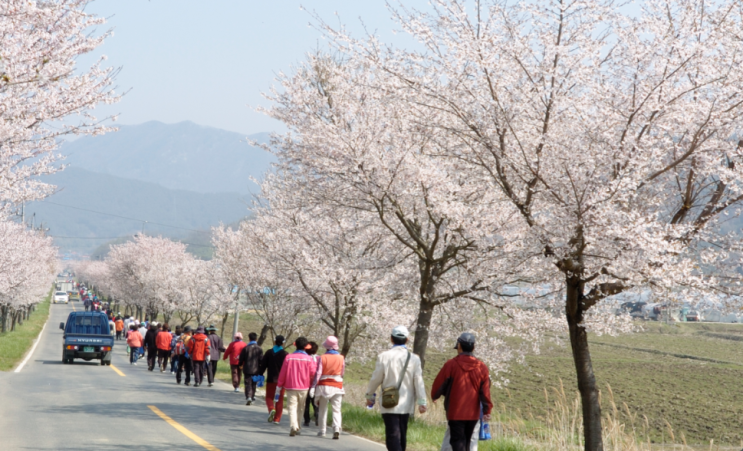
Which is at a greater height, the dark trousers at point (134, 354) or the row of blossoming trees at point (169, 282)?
the row of blossoming trees at point (169, 282)

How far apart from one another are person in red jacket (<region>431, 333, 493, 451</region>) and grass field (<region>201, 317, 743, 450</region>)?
2370mm

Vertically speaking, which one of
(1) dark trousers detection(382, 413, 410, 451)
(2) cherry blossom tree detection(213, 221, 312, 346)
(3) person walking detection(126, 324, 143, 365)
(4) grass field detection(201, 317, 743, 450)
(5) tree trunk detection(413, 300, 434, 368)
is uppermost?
(2) cherry blossom tree detection(213, 221, 312, 346)

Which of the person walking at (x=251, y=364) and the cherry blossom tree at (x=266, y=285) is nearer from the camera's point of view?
the person walking at (x=251, y=364)

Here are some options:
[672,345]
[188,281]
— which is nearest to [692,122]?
[188,281]

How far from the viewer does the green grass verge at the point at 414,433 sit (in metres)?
10.5

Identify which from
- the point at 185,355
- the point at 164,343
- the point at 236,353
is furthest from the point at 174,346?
the point at 236,353

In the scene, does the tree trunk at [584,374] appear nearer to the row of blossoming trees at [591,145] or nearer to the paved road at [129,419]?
the row of blossoming trees at [591,145]

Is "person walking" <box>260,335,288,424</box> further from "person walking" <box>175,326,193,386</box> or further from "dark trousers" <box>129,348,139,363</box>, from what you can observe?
"dark trousers" <box>129,348,139,363</box>

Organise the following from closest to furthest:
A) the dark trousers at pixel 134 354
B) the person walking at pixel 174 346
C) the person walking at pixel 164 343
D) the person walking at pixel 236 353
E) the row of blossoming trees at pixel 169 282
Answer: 1. the person walking at pixel 236 353
2. the person walking at pixel 174 346
3. the person walking at pixel 164 343
4. the dark trousers at pixel 134 354
5. the row of blossoming trees at pixel 169 282

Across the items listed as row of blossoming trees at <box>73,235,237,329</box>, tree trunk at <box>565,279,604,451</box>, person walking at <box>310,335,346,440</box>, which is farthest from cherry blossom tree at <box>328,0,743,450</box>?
row of blossoming trees at <box>73,235,237,329</box>

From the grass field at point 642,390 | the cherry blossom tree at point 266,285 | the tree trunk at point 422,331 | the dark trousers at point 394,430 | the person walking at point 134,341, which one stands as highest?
the cherry blossom tree at point 266,285

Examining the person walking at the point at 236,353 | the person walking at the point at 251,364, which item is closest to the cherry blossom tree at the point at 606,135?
the person walking at the point at 251,364

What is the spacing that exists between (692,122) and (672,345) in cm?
6145

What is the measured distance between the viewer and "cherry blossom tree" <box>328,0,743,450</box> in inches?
328
